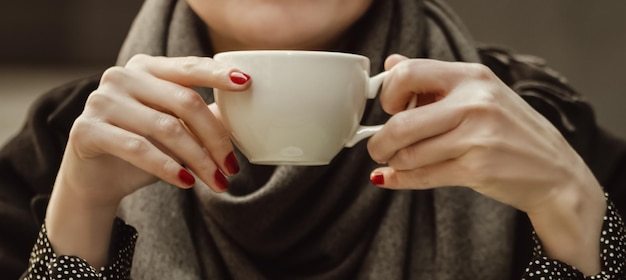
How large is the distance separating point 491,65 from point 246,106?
0.77 metres

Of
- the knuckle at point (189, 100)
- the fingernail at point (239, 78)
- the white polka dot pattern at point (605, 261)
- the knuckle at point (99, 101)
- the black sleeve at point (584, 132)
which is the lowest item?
the black sleeve at point (584, 132)

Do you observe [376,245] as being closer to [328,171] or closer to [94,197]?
[328,171]

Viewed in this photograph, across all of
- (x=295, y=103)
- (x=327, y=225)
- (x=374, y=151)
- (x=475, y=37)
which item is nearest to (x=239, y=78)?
(x=295, y=103)

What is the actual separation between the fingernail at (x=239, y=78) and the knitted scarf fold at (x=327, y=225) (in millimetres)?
388

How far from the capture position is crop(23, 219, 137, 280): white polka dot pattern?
0.80 m

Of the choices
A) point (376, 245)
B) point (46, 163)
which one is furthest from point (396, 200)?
point (46, 163)

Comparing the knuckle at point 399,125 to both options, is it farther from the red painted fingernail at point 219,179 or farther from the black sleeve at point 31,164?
the black sleeve at point 31,164

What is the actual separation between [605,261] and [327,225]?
414mm

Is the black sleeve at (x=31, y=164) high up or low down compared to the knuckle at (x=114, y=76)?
down

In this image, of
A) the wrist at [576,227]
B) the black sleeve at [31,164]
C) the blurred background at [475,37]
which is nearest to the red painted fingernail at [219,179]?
the wrist at [576,227]

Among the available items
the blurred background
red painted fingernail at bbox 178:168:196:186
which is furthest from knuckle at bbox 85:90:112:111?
the blurred background

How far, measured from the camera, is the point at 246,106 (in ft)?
2.10

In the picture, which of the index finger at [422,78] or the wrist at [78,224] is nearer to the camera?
the index finger at [422,78]

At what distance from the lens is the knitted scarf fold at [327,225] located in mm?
1013
